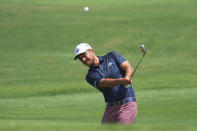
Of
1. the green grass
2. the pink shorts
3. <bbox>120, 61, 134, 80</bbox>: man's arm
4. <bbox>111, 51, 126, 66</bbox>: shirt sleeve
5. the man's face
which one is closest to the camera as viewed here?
<bbox>120, 61, 134, 80</bbox>: man's arm

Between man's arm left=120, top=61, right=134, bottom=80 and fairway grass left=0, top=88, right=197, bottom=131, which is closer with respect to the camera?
man's arm left=120, top=61, right=134, bottom=80

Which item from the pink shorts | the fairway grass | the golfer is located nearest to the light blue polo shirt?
the golfer

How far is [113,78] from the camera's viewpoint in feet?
27.5

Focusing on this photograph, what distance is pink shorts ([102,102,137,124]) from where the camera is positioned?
843cm

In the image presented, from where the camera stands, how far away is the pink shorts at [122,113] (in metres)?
8.43

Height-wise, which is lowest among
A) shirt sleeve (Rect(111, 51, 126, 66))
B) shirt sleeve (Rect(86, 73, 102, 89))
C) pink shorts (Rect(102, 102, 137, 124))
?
pink shorts (Rect(102, 102, 137, 124))

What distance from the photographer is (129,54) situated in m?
32.9

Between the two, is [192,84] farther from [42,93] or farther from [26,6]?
[26,6]

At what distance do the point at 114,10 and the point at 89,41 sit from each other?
11514mm

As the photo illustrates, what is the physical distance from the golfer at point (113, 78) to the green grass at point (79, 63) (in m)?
0.39

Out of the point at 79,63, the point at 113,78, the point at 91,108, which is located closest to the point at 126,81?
the point at 113,78

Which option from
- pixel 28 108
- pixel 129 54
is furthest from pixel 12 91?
pixel 129 54

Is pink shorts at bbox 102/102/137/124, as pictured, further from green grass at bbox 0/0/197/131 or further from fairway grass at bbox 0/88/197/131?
fairway grass at bbox 0/88/197/131

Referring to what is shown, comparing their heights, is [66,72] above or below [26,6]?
above
